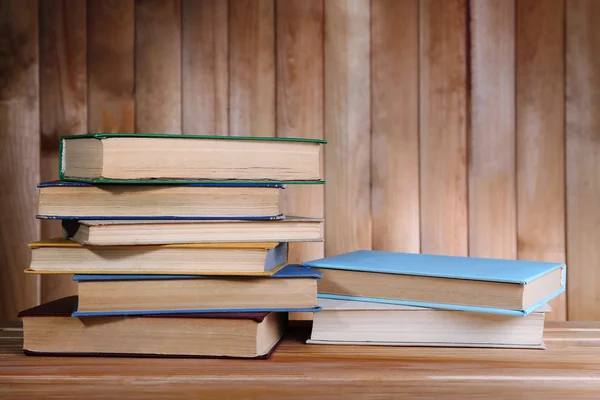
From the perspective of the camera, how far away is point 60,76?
4.46 ft

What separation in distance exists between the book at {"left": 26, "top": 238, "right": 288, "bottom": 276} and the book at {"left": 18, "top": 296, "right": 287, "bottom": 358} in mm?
57

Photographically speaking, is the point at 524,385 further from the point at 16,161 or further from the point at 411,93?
the point at 16,161

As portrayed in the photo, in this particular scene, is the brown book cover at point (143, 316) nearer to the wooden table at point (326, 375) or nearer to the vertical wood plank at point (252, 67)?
the wooden table at point (326, 375)

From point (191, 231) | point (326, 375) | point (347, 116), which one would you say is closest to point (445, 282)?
point (326, 375)

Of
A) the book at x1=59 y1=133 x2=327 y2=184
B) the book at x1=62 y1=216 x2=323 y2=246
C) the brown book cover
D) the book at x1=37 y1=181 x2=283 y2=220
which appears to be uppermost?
the book at x1=59 y1=133 x2=327 y2=184

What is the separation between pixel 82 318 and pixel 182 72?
1.82 ft

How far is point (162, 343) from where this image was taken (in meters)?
0.96

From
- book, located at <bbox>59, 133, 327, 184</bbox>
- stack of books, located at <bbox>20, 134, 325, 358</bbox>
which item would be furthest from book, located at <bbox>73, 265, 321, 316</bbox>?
book, located at <bbox>59, 133, 327, 184</bbox>

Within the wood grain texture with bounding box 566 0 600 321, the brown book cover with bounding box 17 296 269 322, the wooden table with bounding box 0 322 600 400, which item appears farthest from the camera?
the wood grain texture with bounding box 566 0 600 321

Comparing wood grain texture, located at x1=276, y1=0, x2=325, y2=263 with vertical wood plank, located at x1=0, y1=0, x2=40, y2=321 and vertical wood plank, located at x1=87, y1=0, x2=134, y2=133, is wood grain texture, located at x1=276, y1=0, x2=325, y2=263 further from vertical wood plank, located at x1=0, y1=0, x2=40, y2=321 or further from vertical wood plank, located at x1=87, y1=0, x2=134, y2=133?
vertical wood plank, located at x1=0, y1=0, x2=40, y2=321

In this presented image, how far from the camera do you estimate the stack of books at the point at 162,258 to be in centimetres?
95

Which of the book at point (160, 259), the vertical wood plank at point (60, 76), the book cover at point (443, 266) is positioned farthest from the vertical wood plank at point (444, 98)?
the vertical wood plank at point (60, 76)

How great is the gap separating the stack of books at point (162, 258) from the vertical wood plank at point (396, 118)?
0.43m

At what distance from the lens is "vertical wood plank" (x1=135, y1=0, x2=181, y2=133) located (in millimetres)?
1358
